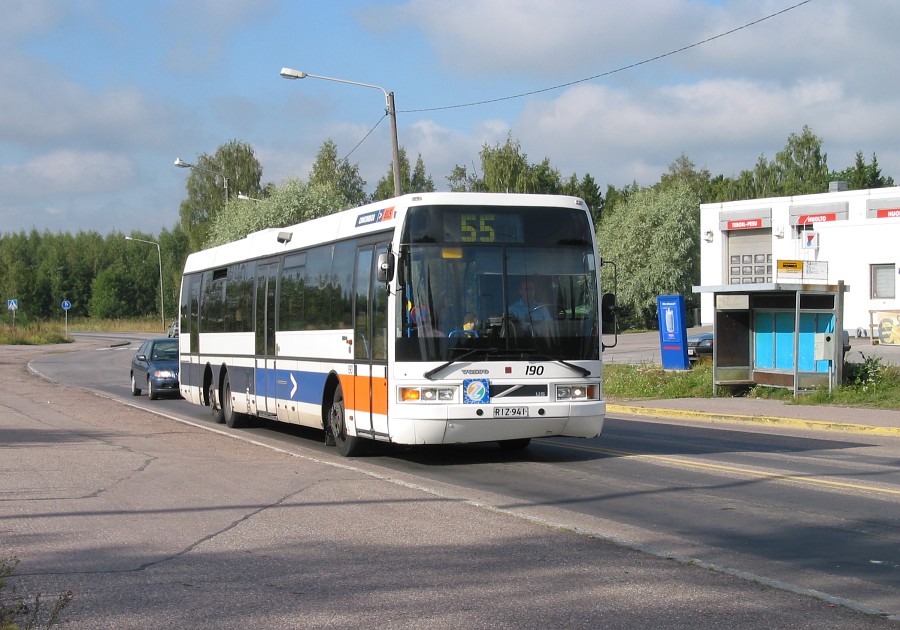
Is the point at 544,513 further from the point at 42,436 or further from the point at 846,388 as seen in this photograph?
the point at 846,388

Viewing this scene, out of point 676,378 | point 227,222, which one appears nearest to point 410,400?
point 676,378

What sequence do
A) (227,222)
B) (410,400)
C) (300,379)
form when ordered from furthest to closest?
(227,222) → (300,379) → (410,400)

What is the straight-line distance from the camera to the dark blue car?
2836 centimetres

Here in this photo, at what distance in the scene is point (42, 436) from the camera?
55.2ft

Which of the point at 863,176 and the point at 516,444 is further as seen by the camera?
the point at 863,176

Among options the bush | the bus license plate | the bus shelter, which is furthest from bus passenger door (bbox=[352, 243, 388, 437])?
the bus shelter

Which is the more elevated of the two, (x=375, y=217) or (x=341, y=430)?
(x=375, y=217)

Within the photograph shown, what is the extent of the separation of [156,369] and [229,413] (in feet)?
30.5

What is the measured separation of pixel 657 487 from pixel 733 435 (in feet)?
22.2

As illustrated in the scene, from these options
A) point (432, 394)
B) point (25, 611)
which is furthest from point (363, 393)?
point (25, 611)

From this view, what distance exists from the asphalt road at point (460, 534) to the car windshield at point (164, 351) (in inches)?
541

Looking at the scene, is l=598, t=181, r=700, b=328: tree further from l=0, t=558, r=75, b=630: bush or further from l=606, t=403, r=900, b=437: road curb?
l=0, t=558, r=75, b=630: bush

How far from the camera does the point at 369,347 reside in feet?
44.0

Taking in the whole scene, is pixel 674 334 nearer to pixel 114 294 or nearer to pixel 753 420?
pixel 753 420
